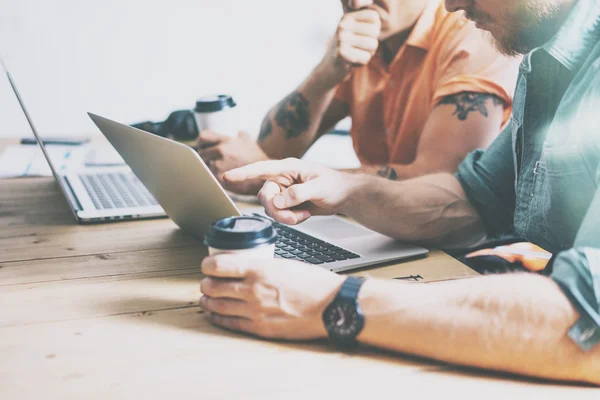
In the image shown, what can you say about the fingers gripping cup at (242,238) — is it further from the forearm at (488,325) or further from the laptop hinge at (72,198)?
the laptop hinge at (72,198)

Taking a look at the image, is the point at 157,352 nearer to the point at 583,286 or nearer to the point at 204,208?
the point at 204,208

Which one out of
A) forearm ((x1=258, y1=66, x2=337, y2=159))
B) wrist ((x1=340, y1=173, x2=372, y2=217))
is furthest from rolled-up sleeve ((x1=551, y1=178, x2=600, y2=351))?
forearm ((x1=258, y1=66, x2=337, y2=159))

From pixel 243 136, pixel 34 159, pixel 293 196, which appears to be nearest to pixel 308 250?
pixel 293 196

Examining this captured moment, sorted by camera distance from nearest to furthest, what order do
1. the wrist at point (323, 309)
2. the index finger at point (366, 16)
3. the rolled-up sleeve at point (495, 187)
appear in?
the wrist at point (323, 309) → the rolled-up sleeve at point (495, 187) → the index finger at point (366, 16)

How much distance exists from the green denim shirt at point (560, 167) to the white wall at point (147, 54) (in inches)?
94.3

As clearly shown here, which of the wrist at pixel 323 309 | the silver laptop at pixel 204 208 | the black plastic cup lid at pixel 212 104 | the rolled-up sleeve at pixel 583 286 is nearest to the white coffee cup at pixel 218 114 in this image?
the black plastic cup lid at pixel 212 104

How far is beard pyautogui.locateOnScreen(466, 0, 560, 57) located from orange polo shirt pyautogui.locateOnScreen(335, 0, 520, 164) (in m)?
0.36

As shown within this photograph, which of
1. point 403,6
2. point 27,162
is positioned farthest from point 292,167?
point 27,162

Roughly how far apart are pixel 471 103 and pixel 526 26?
1.41 ft

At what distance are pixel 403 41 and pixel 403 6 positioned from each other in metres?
0.11

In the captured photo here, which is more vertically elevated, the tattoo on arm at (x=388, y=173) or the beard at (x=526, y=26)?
the beard at (x=526, y=26)

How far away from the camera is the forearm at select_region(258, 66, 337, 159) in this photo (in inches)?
77.2

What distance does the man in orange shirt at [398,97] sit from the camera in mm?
1573

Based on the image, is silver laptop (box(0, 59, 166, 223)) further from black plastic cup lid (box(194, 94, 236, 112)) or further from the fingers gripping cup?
the fingers gripping cup
